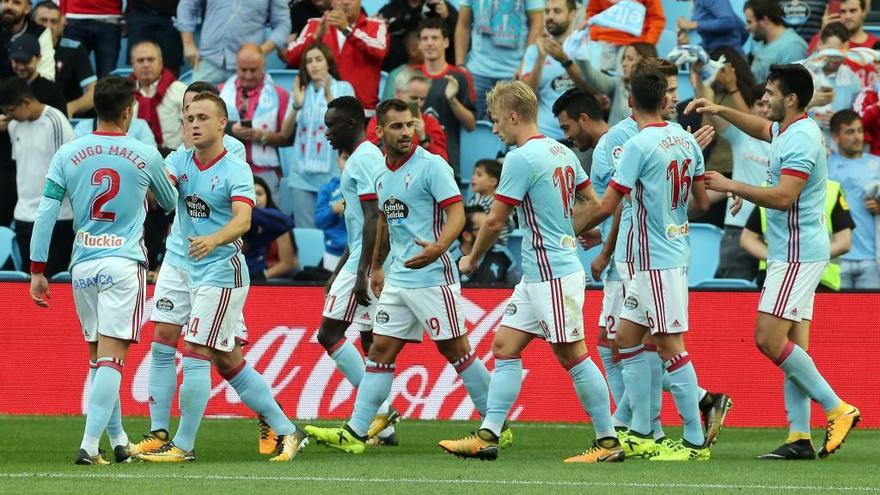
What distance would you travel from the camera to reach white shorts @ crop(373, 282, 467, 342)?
9.86 metres

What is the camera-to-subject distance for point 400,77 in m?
15.5

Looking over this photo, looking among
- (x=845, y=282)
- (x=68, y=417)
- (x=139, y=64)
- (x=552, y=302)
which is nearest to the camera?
(x=552, y=302)

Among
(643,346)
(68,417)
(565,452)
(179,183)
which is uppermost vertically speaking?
(179,183)

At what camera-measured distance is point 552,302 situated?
917 centimetres

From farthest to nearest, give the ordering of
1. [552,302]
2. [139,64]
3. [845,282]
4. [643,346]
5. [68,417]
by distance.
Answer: [139,64] → [845,282] → [68,417] → [643,346] → [552,302]

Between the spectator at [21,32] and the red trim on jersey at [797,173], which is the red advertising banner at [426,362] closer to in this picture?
the red trim on jersey at [797,173]

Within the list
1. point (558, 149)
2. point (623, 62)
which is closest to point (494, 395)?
point (558, 149)

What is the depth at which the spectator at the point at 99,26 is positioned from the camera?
16938mm

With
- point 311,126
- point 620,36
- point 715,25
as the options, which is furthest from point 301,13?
point 715,25

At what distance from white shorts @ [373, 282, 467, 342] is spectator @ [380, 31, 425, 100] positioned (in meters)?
5.78

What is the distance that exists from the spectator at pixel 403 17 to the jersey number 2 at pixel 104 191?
734 cm

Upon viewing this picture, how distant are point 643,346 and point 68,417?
16.6 ft

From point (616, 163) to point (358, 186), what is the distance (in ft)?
5.66

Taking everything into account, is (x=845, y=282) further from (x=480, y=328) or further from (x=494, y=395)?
(x=494, y=395)
